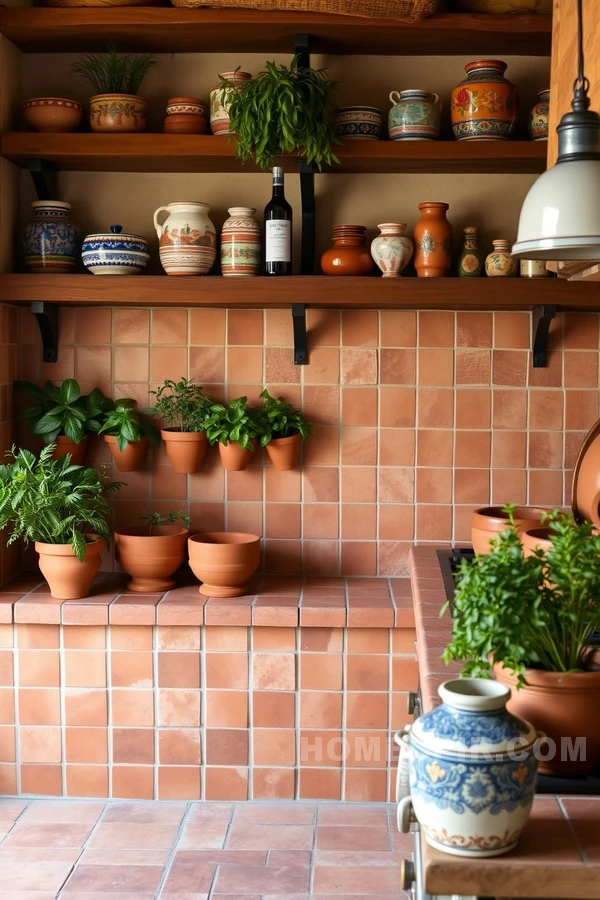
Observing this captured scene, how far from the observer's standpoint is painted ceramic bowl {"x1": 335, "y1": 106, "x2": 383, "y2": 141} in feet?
9.18

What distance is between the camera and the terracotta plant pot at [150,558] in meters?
2.85

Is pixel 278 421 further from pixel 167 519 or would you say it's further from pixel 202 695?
pixel 202 695

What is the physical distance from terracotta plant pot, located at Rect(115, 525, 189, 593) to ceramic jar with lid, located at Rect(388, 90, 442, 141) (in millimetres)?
1334

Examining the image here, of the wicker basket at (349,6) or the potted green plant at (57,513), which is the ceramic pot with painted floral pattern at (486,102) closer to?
the wicker basket at (349,6)

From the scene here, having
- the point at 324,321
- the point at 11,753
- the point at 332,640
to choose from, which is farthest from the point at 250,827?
the point at 324,321

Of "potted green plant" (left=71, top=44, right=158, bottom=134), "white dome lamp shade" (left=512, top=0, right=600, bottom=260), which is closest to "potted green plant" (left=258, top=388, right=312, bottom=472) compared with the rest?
"potted green plant" (left=71, top=44, right=158, bottom=134)

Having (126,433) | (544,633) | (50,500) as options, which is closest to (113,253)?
(126,433)

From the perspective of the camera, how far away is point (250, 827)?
8.75 ft

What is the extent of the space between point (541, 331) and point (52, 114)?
157cm

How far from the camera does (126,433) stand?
289cm

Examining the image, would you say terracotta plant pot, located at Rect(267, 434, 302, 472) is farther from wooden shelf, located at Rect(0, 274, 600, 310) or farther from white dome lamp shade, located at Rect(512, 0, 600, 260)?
white dome lamp shade, located at Rect(512, 0, 600, 260)

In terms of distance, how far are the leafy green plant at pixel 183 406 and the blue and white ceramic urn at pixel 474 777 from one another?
1.88 metres

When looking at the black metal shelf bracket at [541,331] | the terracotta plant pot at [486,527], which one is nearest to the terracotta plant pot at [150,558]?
the terracotta plant pot at [486,527]

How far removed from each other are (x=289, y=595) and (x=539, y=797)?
1624 mm
